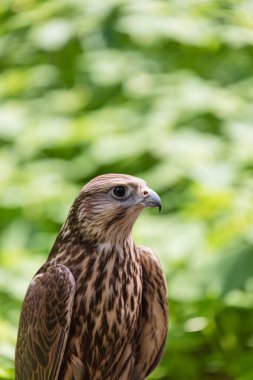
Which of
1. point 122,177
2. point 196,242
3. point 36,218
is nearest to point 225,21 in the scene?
point 36,218

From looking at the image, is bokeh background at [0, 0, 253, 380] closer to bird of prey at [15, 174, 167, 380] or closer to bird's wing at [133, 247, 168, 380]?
bird of prey at [15, 174, 167, 380]

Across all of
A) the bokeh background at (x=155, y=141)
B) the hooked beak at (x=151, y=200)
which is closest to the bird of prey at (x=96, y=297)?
the hooked beak at (x=151, y=200)

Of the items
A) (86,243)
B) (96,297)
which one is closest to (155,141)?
(86,243)

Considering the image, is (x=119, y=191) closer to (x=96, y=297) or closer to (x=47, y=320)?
(x=96, y=297)

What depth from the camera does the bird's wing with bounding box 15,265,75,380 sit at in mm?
4887

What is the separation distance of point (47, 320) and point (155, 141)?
241 cm

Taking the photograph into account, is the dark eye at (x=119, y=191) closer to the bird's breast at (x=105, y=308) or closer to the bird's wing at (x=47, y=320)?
the bird's breast at (x=105, y=308)

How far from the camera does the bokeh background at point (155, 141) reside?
232 inches

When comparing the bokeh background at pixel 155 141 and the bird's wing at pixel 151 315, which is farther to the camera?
the bokeh background at pixel 155 141

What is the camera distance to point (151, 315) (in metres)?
5.16

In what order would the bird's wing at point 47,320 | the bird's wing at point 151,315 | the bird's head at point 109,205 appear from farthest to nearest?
the bird's wing at point 151,315 → the bird's head at point 109,205 → the bird's wing at point 47,320

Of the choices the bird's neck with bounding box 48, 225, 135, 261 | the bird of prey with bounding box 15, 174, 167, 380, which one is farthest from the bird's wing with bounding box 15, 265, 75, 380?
the bird's neck with bounding box 48, 225, 135, 261

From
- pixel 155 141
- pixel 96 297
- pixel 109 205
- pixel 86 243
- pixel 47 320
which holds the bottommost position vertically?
pixel 47 320

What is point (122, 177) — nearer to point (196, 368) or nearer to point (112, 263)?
point (112, 263)
